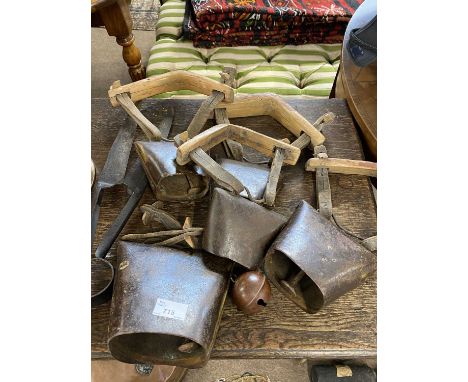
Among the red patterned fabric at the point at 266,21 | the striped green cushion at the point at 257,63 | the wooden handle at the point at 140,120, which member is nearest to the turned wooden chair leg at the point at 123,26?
the striped green cushion at the point at 257,63

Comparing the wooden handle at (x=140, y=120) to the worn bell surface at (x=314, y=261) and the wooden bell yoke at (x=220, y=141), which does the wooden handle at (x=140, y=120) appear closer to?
the wooden bell yoke at (x=220, y=141)

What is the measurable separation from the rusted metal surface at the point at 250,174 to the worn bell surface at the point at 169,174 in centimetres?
7

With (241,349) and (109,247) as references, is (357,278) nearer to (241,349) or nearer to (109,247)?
(241,349)

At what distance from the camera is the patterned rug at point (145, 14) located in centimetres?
295

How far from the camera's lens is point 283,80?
1.86 metres

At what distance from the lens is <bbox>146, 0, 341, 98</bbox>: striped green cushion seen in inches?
72.9

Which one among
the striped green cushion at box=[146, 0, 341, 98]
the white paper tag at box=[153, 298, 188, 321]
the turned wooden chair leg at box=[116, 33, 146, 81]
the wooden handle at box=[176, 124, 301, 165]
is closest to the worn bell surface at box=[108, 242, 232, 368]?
the white paper tag at box=[153, 298, 188, 321]

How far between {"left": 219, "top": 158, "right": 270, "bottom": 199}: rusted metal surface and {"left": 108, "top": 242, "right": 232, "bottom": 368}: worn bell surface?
0.23m

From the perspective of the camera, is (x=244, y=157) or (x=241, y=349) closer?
(x=241, y=349)

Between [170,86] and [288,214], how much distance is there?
58 centimetres

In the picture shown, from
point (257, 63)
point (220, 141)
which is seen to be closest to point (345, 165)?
point (220, 141)

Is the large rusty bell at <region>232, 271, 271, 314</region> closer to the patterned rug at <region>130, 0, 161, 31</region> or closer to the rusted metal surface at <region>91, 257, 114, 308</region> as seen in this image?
the rusted metal surface at <region>91, 257, 114, 308</region>
